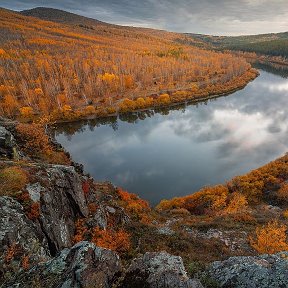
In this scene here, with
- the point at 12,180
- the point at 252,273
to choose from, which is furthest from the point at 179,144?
the point at 252,273

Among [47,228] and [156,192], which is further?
[156,192]

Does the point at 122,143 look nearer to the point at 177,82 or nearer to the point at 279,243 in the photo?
the point at 279,243

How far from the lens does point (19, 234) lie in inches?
563

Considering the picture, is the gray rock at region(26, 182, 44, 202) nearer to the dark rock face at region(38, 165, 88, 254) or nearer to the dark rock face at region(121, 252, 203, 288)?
the dark rock face at region(38, 165, 88, 254)

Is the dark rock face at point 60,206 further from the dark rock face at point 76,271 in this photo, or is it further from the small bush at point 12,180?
the dark rock face at point 76,271

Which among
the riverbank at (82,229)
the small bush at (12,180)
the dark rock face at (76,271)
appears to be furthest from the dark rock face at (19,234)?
the dark rock face at (76,271)

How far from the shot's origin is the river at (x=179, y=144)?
66.5 meters

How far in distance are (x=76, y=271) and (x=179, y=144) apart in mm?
75777

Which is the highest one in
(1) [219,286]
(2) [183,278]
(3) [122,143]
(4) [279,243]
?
(2) [183,278]

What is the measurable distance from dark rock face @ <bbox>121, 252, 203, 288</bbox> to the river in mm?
44385

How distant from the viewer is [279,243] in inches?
1140

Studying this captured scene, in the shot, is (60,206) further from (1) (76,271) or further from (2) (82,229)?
(1) (76,271)

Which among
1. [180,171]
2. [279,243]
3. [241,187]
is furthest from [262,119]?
[279,243]

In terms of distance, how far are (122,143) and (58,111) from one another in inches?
1435
